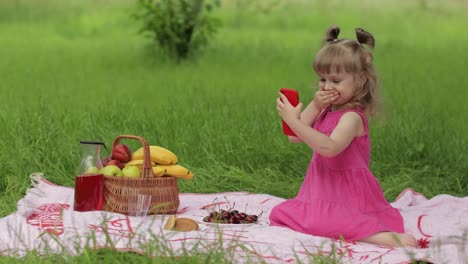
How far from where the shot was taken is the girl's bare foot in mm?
4469

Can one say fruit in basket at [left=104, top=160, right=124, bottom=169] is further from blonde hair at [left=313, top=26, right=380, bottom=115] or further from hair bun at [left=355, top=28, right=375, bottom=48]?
hair bun at [left=355, top=28, right=375, bottom=48]

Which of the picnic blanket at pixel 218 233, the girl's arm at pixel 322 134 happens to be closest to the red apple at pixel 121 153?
the picnic blanket at pixel 218 233

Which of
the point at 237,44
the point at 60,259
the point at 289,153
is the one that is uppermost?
the point at 237,44

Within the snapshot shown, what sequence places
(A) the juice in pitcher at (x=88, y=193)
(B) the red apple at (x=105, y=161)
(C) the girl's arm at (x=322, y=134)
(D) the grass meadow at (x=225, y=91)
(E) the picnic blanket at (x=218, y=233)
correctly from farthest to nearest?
1. (D) the grass meadow at (x=225, y=91)
2. (B) the red apple at (x=105, y=161)
3. (A) the juice in pitcher at (x=88, y=193)
4. (C) the girl's arm at (x=322, y=134)
5. (E) the picnic blanket at (x=218, y=233)

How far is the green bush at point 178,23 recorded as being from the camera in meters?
11.1

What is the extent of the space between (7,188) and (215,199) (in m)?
1.24

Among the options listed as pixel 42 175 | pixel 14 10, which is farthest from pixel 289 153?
pixel 14 10

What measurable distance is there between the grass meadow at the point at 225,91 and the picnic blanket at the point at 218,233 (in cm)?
17

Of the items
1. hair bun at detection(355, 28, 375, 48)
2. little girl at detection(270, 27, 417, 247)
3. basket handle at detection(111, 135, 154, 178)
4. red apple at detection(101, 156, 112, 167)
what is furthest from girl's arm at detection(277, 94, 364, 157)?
red apple at detection(101, 156, 112, 167)

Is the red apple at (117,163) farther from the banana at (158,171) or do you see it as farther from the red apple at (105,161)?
the banana at (158,171)

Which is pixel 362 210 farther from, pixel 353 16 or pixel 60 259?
pixel 353 16

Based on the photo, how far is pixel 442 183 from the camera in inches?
244

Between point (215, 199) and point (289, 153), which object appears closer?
point (215, 199)

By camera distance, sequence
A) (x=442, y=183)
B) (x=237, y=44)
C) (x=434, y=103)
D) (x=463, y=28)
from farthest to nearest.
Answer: (x=463, y=28) < (x=237, y=44) < (x=434, y=103) < (x=442, y=183)
